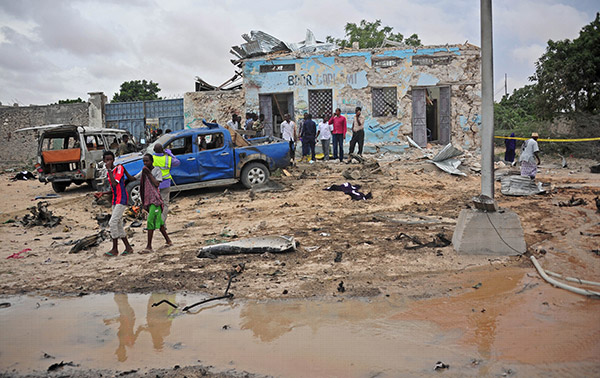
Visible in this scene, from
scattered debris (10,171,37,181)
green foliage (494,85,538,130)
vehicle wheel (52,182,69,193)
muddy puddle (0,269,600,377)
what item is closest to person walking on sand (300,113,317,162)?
vehicle wheel (52,182,69,193)

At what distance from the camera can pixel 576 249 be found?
599 cm

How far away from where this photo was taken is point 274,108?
1939cm

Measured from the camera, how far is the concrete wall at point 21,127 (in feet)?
73.1

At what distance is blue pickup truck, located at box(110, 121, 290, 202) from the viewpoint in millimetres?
11266

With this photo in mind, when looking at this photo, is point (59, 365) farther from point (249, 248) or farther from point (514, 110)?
point (514, 110)

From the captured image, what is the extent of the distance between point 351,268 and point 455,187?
23.4 feet

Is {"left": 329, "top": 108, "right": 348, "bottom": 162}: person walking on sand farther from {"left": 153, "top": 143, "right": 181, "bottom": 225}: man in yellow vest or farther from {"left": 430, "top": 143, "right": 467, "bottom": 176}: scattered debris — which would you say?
{"left": 153, "top": 143, "right": 181, "bottom": 225}: man in yellow vest

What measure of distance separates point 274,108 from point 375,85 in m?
4.34

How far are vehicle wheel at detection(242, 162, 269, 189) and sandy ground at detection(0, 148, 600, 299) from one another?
36 centimetres

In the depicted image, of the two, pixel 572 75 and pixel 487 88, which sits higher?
pixel 572 75

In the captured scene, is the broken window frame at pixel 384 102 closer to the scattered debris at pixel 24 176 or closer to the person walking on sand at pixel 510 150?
the person walking on sand at pixel 510 150

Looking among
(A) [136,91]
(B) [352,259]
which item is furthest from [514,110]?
(B) [352,259]

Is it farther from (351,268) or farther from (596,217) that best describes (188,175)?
(596,217)

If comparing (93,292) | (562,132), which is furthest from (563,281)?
(562,132)
